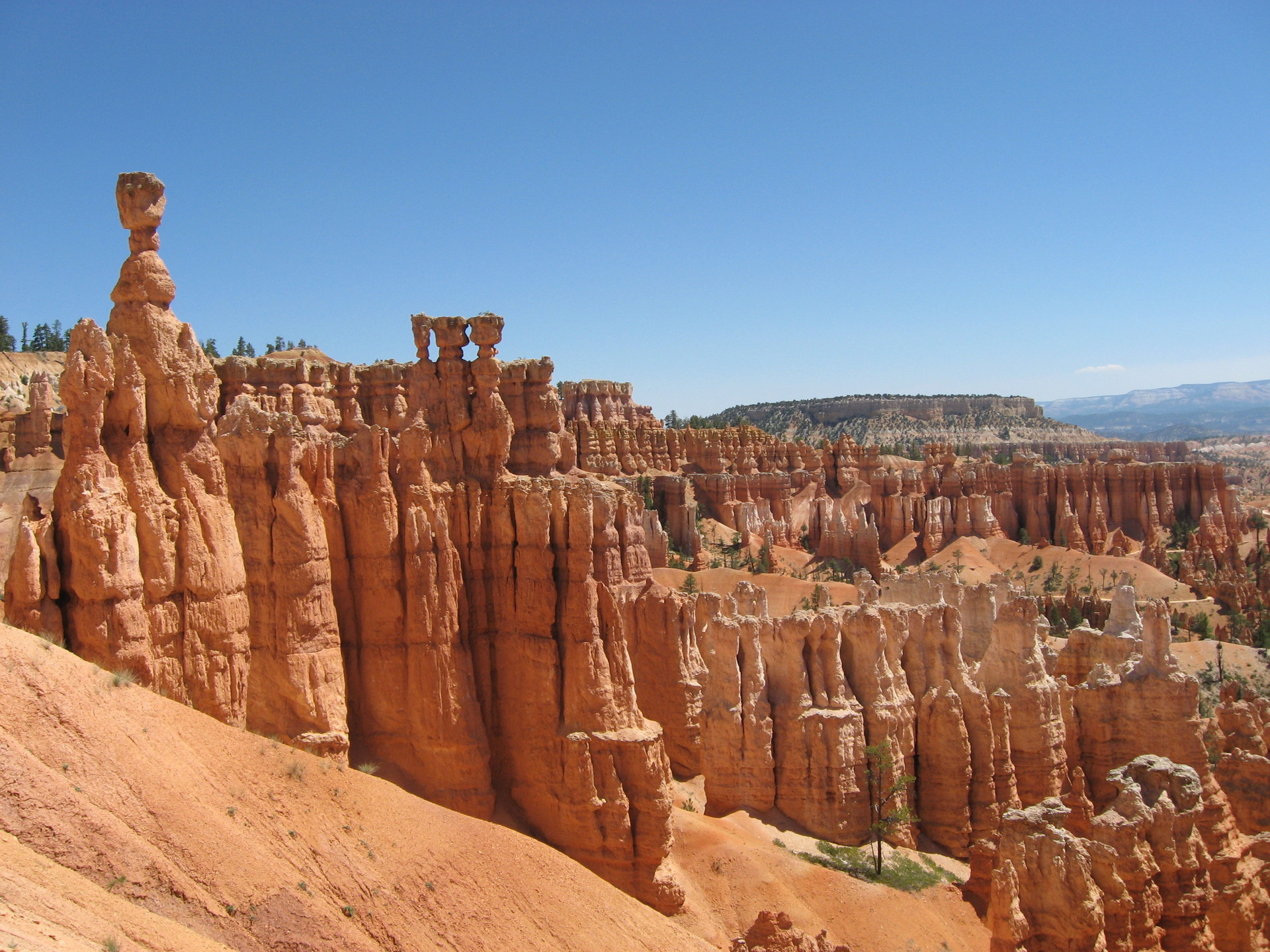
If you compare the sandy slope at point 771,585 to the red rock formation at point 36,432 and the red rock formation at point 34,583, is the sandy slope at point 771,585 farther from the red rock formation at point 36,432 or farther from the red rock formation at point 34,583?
the red rock formation at point 34,583

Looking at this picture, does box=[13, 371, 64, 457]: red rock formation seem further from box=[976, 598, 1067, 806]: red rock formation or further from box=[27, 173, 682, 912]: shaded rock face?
box=[976, 598, 1067, 806]: red rock formation

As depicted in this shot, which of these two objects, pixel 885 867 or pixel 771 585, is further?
pixel 771 585

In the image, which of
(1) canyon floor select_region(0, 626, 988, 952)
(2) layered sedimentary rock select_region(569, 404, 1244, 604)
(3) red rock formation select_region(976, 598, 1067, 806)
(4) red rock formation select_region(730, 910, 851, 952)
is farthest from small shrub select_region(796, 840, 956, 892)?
(2) layered sedimentary rock select_region(569, 404, 1244, 604)

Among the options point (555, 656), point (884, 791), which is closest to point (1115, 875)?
point (884, 791)

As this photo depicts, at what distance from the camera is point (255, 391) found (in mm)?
29328

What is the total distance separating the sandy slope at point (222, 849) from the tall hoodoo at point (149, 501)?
1139 mm

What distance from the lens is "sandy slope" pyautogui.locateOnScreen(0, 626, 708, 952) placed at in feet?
34.2

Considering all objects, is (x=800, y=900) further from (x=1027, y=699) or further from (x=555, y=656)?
(x=1027, y=699)

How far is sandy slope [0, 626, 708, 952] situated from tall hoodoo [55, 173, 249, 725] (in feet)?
3.74

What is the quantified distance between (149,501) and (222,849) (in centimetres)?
508

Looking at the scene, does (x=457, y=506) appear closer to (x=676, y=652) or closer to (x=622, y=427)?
(x=676, y=652)

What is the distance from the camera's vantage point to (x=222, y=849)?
40.4ft

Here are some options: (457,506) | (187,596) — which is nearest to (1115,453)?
(457,506)

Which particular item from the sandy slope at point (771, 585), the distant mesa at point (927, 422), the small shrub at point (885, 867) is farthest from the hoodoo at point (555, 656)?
the distant mesa at point (927, 422)
